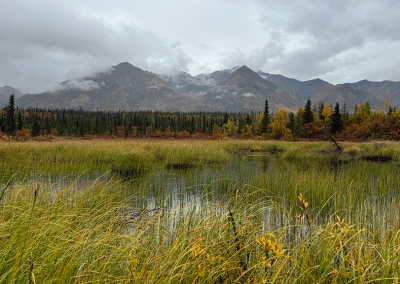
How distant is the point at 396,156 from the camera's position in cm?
1903

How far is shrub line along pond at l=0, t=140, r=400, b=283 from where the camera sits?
6.64ft

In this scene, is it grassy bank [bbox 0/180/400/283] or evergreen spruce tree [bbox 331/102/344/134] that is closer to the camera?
grassy bank [bbox 0/180/400/283]

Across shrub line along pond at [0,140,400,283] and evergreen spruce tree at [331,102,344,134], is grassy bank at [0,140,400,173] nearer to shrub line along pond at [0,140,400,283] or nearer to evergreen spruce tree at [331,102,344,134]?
shrub line along pond at [0,140,400,283]

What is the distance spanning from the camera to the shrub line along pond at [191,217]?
79.7 inches

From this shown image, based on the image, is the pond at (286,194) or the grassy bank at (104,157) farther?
the grassy bank at (104,157)

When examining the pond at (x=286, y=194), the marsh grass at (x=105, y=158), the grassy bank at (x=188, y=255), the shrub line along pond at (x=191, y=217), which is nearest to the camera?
the grassy bank at (x=188, y=255)

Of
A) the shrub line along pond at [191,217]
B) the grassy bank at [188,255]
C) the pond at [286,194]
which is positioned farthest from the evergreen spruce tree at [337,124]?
the grassy bank at [188,255]

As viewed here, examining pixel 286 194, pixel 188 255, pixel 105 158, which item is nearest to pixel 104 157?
pixel 105 158

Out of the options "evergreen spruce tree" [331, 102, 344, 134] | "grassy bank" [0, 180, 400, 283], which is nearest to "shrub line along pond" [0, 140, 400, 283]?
"grassy bank" [0, 180, 400, 283]

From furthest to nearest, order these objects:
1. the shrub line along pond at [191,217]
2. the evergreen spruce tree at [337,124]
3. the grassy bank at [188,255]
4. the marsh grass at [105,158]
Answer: the evergreen spruce tree at [337,124] → the marsh grass at [105,158] → the shrub line along pond at [191,217] → the grassy bank at [188,255]

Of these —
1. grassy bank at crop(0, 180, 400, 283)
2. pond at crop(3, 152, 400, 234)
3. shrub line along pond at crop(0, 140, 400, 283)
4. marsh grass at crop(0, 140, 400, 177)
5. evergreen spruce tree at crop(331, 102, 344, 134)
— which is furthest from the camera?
evergreen spruce tree at crop(331, 102, 344, 134)

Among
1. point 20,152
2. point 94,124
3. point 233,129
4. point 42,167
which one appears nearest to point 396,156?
point 42,167

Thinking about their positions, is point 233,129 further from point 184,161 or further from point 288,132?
point 184,161

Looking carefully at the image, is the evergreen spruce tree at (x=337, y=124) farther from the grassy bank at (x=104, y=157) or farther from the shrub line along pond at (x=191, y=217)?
the grassy bank at (x=104, y=157)
